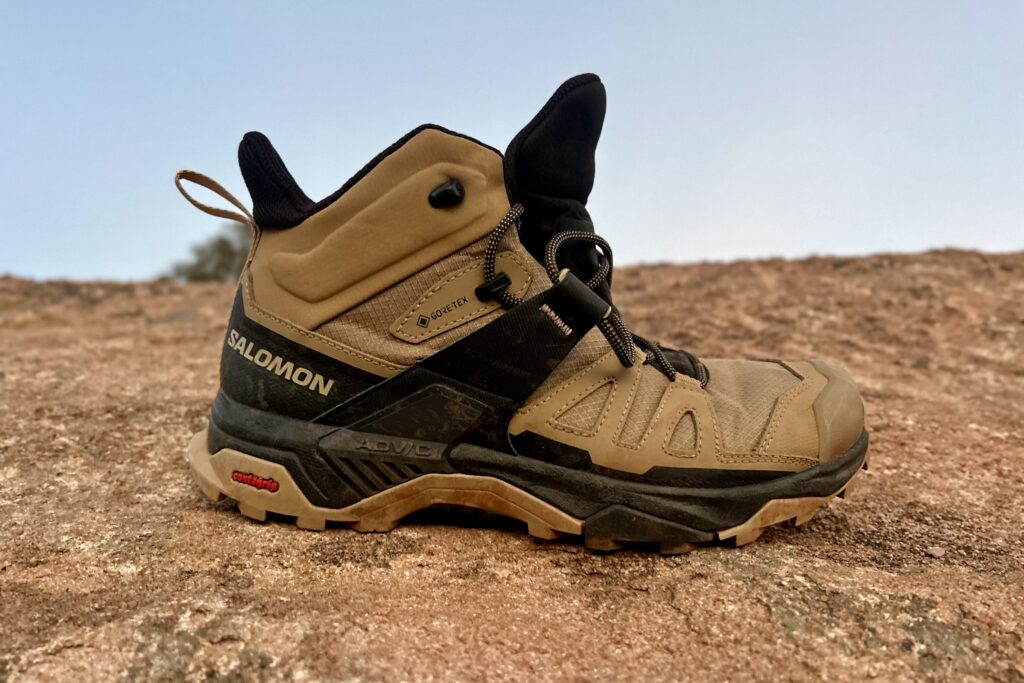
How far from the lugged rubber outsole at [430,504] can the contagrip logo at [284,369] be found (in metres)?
0.16

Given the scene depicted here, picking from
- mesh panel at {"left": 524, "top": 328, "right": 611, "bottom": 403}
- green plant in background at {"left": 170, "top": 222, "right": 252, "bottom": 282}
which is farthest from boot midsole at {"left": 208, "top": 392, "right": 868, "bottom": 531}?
green plant in background at {"left": 170, "top": 222, "right": 252, "bottom": 282}

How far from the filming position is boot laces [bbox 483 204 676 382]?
1.30 meters

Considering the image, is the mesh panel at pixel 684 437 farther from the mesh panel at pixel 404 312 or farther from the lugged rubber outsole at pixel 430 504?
the mesh panel at pixel 404 312

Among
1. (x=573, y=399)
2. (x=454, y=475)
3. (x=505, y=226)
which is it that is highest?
(x=505, y=226)

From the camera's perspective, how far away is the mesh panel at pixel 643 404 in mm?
1322

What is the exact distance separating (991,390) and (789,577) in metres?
2.31

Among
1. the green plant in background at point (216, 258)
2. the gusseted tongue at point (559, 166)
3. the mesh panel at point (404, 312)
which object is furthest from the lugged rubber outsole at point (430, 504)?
the green plant in background at point (216, 258)

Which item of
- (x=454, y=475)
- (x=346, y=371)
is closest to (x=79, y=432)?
(x=346, y=371)

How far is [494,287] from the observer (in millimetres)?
1297

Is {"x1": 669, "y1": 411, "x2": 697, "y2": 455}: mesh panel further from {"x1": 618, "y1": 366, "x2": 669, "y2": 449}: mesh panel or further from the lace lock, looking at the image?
the lace lock

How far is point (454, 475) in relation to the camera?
1.33 metres

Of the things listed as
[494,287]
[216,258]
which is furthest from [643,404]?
[216,258]

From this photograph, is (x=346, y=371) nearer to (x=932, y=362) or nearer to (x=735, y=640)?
(x=735, y=640)

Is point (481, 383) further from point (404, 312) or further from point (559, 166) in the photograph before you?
point (559, 166)
